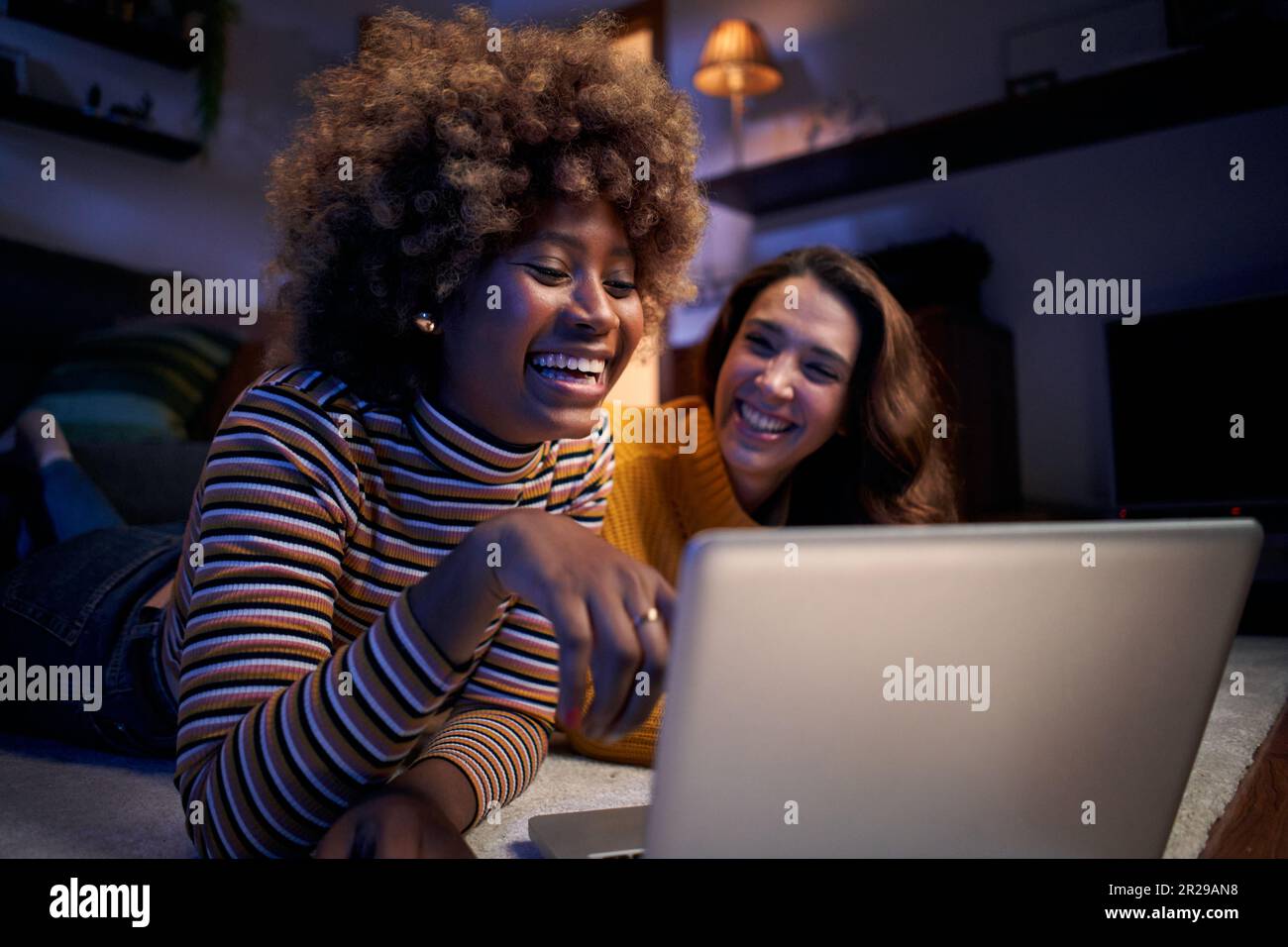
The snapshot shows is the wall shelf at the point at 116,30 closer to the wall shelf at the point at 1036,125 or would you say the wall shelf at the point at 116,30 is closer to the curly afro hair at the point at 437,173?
the wall shelf at the point at 1036,125

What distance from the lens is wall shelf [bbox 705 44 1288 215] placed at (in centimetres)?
244

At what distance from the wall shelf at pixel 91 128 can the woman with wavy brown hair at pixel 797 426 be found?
199cm

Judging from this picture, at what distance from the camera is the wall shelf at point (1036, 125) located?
244 cm

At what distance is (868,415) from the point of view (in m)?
1.48

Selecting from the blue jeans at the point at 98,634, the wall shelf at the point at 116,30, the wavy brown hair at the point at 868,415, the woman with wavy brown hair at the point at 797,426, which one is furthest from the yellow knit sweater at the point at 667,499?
the wall shelf at the point at 116,30

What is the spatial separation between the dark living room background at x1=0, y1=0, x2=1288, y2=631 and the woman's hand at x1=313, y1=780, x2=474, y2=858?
1912 mm

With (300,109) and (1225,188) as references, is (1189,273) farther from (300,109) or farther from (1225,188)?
(300,109)

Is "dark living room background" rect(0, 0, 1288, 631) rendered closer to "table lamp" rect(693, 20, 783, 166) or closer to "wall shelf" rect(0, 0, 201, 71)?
"wall shelf" rect(0, 0, 201, 71)

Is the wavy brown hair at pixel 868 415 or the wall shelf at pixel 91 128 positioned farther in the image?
the wall shelf at pixel 91 128

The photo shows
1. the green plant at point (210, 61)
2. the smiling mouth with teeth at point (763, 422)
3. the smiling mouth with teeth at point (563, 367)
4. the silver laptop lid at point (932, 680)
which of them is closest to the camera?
the silver laptop lid at point (932, 680)

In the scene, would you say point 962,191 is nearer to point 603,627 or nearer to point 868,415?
point 868,415

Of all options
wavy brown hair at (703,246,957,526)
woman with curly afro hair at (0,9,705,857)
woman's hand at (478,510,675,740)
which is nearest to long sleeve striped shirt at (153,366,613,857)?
woman with curly afro hair at (0,9,705,857)

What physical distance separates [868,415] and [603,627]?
42.6 inches
